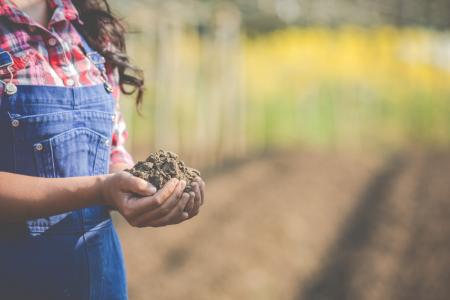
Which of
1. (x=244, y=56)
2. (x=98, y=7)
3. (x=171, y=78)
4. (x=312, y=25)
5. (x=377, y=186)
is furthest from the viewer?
(x=312, y=25)

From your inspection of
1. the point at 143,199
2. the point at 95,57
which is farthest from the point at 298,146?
the point at 143,199

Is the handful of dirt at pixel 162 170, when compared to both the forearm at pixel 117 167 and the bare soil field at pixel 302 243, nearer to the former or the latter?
the forearm at pixel 117 167

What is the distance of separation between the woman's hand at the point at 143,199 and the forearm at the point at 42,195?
0.04 metres

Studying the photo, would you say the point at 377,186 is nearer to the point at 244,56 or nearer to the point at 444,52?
the point at 244,56

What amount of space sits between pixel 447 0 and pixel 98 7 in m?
14.9

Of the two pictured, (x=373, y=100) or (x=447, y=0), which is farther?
(x=447, y=0)

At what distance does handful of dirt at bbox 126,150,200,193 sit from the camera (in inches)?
53.6

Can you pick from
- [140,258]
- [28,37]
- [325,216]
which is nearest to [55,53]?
Result: [28,37]

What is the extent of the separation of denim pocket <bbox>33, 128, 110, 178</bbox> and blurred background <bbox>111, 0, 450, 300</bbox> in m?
1.24

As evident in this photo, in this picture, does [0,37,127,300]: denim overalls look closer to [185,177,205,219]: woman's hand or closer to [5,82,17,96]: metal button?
[5,82,17,96]: metal button

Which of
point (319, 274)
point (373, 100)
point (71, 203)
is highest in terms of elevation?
point (71, 203)

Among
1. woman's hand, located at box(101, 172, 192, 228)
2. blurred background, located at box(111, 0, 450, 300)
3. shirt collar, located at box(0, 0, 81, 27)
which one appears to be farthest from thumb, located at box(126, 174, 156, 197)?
blurred background, located at box(111, 0, 450, 300)

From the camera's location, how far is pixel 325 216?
629cm

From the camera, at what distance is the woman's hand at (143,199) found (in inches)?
50.5
